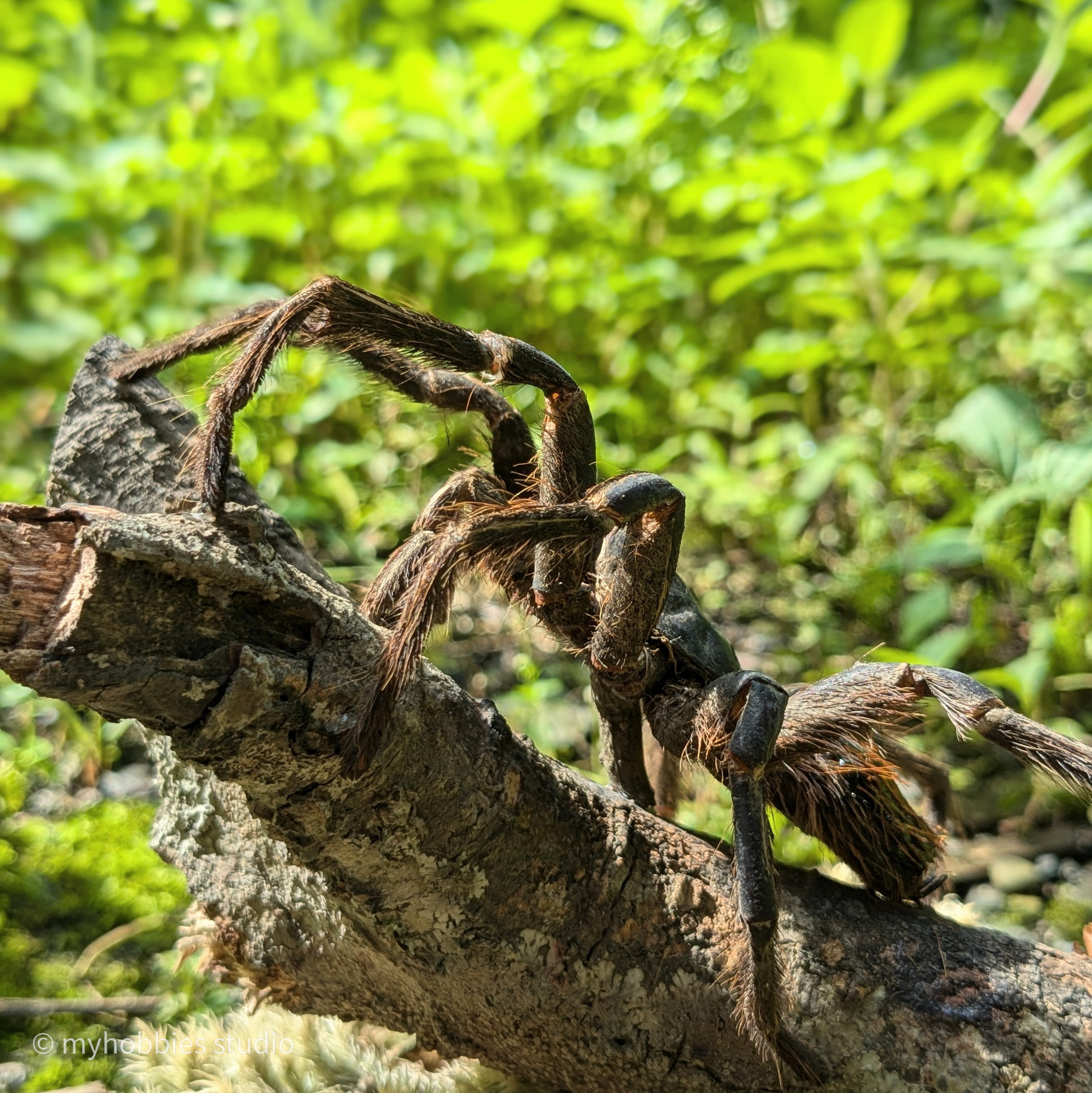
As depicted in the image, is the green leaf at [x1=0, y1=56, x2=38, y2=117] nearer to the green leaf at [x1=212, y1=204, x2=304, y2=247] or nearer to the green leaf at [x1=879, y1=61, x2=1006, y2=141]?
the green leaf at [x1=212, y1=204, x2=304, y2=247]

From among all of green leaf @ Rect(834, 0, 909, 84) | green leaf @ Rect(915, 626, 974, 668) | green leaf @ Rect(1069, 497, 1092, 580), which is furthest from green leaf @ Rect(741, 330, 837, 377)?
green leaf @ Rect(915, 626, 974, 668)

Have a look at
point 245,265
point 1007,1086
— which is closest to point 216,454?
point 1007,1086

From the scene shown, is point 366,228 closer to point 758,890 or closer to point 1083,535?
point 1083,535

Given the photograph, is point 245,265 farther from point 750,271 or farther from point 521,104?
point 750,271

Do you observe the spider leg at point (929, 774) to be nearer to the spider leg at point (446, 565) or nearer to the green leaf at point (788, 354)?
the spider leg at point (446, 565)

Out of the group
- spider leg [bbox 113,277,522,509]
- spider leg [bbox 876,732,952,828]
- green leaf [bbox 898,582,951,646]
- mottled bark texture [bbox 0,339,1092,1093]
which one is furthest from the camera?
green leaf [bbox 898,582,951,646]

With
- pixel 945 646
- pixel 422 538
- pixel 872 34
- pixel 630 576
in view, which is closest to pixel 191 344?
pixel 422 538
